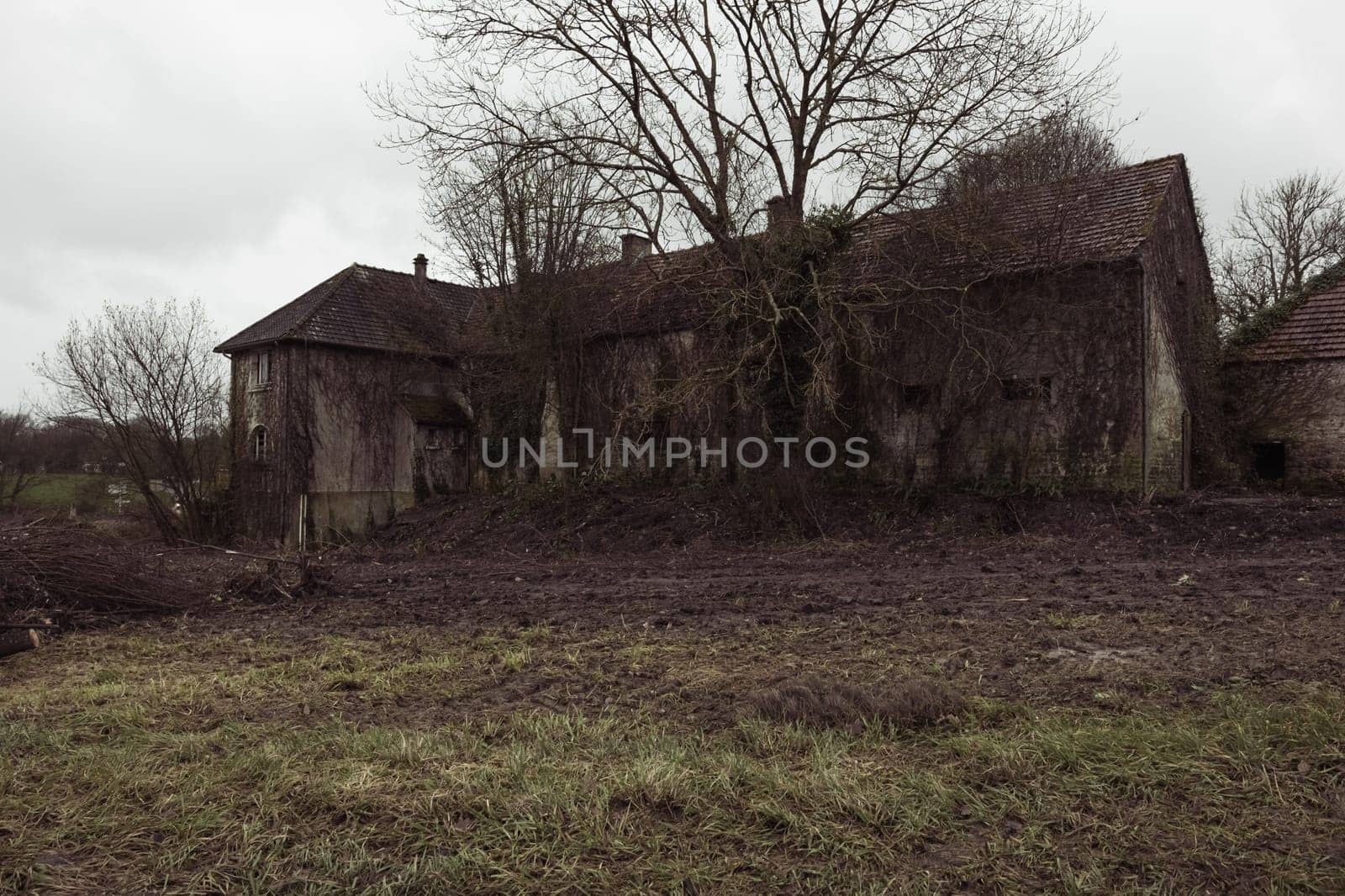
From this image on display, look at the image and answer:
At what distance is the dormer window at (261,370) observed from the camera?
84.7 ft

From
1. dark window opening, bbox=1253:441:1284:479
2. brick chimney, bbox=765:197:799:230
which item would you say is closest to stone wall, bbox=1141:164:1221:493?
dark window opening, bbox=1253:441:1284:479

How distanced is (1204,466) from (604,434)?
12.9 meters

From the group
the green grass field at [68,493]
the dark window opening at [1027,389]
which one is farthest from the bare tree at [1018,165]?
the green grass field at [68,493]

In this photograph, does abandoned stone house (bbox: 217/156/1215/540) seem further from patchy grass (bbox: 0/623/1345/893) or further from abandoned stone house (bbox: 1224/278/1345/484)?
patchy grass (bbox: 0/623/1345/893)

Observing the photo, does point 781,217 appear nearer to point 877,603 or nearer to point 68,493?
point 877,603

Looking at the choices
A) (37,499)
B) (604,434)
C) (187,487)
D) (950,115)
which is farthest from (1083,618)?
(37,499)

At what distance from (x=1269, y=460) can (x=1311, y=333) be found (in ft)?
8.66

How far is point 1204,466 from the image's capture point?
1873 centimetres

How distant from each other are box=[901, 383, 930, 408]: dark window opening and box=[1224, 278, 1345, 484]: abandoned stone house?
21.3 ft

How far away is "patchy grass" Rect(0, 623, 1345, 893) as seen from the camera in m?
3.43

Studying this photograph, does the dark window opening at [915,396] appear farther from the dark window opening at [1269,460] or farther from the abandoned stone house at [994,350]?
the dark window opening at [1269,460]

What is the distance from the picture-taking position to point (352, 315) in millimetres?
26391

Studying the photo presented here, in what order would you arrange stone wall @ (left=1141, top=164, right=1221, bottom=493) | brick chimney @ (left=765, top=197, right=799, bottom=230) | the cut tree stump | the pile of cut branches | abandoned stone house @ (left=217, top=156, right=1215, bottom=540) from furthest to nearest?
stone wall @ (left=1141, top=164, right=1221, bottom=493) → abandoned stone house @ (left=217, top=156, right=1215, bottom=540) → brick chimney @ (left=765, top=197, right=799, bottom=230) → the pile of cut branches → the cut tree stump

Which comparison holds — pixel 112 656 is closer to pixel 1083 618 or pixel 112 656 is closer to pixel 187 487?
pixel 1083 618
